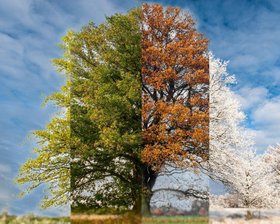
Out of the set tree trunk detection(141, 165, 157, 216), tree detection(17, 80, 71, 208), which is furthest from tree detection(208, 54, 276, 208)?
tree detection(17, 80, 71, 208)

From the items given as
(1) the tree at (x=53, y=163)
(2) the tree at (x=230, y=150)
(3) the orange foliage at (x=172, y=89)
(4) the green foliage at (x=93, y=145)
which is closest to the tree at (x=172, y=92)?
(3) the orange foliage at (x=172, y=89)

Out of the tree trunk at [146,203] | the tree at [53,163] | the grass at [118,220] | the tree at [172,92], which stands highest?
the tree at [172,92]

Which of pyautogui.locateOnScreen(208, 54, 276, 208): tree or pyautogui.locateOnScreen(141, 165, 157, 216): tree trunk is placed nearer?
pyautogui.locateOnScreen(141, 165, 157, 216): tree trunk

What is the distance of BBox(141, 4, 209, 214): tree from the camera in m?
10.1

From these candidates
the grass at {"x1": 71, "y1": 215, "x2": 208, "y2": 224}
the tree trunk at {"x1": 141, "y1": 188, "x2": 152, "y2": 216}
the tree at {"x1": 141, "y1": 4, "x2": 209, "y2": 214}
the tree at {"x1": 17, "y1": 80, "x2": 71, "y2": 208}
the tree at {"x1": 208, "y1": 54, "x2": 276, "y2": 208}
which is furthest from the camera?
the tree at {"x1": 208, "y1": 54, "x2": 276, "y2": 208}

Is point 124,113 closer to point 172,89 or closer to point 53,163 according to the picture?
point 172,89

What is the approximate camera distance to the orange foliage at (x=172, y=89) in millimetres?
10164

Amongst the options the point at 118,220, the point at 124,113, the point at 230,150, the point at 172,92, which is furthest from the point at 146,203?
the point at 230,150

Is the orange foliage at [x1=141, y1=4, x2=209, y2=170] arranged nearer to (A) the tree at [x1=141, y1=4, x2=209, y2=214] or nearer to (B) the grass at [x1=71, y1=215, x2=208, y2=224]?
(A) the tree at [x1=141, y1=4, x2=209, y2=214]

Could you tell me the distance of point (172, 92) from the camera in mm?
10602

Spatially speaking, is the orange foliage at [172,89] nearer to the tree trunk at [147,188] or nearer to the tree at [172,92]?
the tree at [172,92]

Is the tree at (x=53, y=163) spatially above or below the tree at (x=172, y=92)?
below

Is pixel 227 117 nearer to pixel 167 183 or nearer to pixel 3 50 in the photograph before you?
pixel 167 183

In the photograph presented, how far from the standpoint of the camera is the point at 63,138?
9875 millimetres
